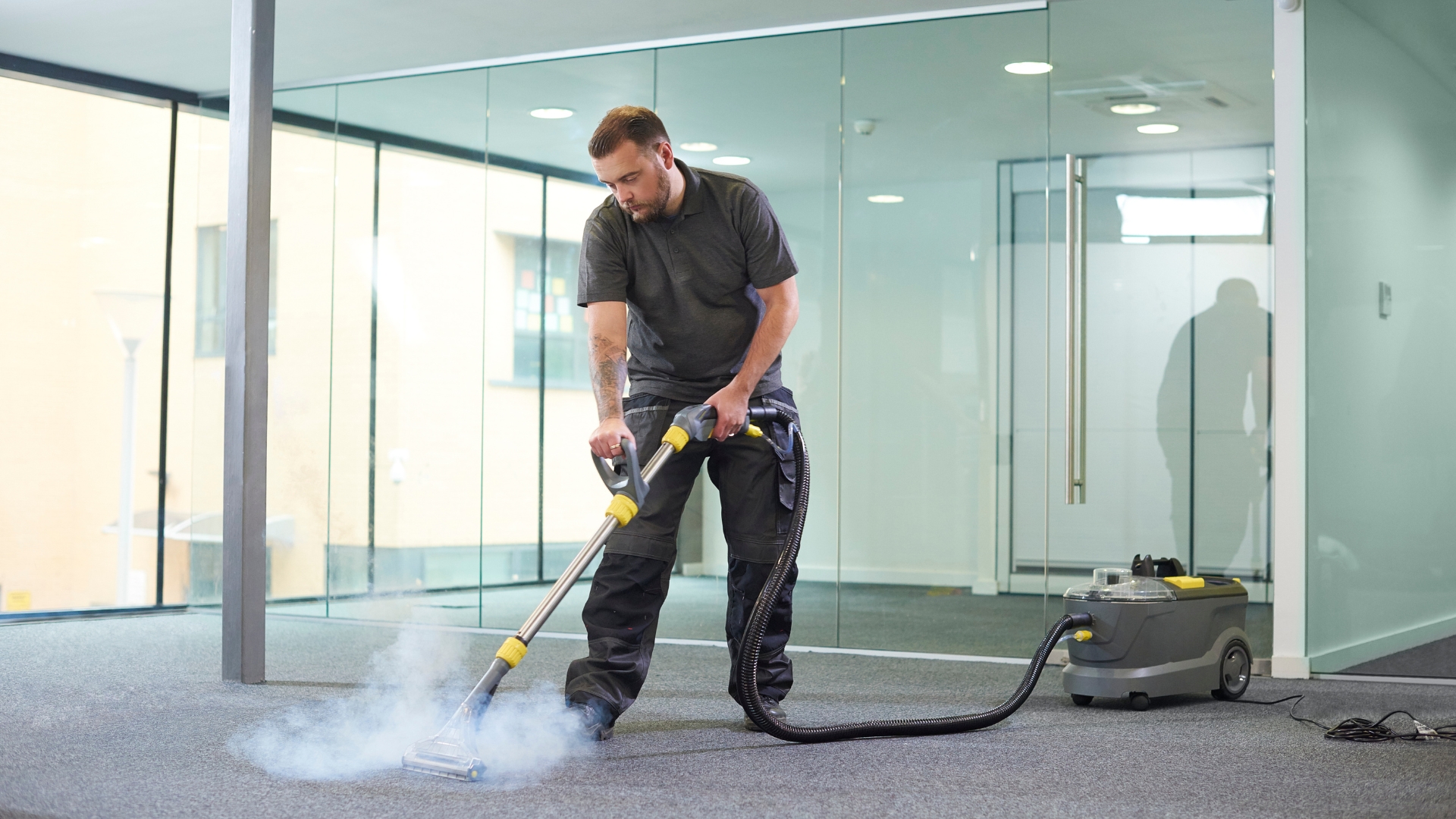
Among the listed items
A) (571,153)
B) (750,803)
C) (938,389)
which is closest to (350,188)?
(571,153)

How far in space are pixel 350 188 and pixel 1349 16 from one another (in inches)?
136

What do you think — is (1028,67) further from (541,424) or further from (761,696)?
(761,696)

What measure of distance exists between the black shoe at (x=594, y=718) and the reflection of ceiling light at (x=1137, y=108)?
2.42 metres

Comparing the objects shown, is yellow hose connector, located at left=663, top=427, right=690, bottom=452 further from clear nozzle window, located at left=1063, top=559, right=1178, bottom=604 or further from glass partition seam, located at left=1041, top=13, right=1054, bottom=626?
glass partition seam, located at left=1041, top=13, right=1054, bottom=626

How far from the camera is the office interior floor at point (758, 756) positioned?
6.64 feet

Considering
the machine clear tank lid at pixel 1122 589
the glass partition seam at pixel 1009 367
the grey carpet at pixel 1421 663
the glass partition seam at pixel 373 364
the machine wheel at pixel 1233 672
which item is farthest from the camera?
the glass partition seam at pixel 373 364

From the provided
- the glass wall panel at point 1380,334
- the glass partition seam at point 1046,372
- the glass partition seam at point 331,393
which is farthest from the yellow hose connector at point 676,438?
the glass partition seam at point 331,393

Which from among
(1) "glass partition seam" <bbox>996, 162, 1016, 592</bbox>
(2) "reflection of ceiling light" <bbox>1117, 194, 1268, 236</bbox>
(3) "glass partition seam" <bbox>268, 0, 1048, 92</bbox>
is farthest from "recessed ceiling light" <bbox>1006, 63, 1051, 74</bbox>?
(2) "reflection of ceiling light" <bbox>1117, 194, 1268, 236</bbox>

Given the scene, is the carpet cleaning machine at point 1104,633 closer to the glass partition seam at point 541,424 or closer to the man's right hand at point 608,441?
A: the man's right hand at point 608,441

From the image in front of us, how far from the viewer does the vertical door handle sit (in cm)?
366

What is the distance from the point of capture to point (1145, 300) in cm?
388

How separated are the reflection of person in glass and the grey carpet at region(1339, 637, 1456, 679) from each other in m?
0.43

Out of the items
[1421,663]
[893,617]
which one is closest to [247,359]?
[893,617]

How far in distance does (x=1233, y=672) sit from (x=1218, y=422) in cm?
86
